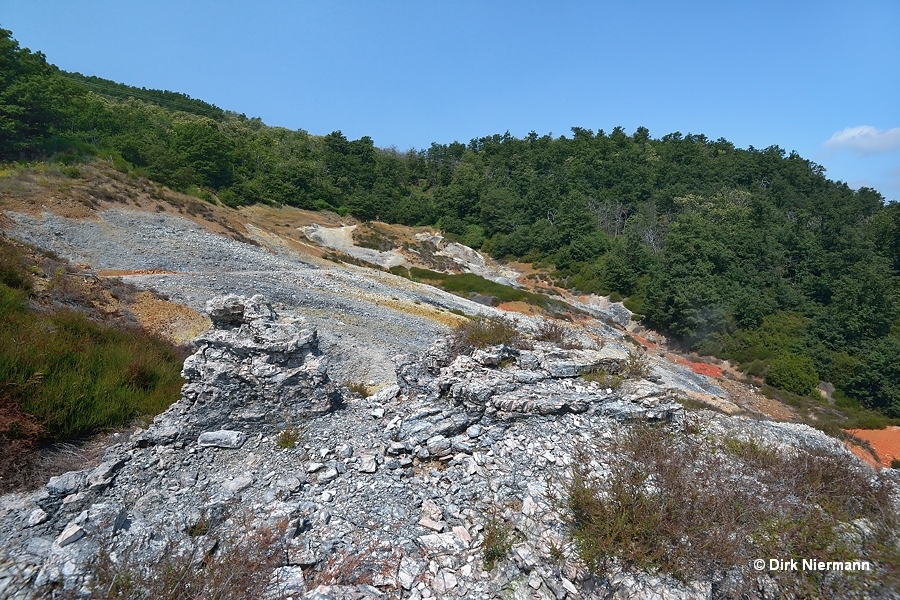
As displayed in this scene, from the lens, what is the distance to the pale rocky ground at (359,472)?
493 cm

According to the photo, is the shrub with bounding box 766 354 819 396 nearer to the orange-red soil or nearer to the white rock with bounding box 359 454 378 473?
the orange-red soil

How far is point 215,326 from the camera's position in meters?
9.73

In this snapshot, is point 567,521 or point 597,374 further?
point 597,374

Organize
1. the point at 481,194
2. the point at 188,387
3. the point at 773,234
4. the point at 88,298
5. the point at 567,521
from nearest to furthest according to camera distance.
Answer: the point at 567,521 → the point at 188,387 → the point at 88,298 → the point at 773,234 → the point at 481,194

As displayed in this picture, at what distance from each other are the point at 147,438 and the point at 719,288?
4174 cm

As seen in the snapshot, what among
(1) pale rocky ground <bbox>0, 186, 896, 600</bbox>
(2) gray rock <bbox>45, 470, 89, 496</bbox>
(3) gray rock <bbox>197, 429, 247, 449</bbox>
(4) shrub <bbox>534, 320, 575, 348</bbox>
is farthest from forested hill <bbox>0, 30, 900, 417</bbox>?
(2) gray rock <bbox>45, 470, 89, 496</bbox>

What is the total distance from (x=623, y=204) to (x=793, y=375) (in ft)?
144

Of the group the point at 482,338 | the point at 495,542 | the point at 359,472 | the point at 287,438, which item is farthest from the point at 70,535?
the point at 482,338

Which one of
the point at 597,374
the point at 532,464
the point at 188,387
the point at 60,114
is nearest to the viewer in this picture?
the point at 532,464

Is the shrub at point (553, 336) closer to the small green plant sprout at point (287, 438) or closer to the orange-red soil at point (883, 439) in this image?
the small green plant sprout at point (287, 438)

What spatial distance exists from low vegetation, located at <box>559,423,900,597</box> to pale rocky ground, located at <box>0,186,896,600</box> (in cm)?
25

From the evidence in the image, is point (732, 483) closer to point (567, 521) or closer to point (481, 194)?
point (567, 521)

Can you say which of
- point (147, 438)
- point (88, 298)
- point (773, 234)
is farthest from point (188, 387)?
point (773, 234)

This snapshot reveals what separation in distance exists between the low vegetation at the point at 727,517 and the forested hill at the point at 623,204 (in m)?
29.7
